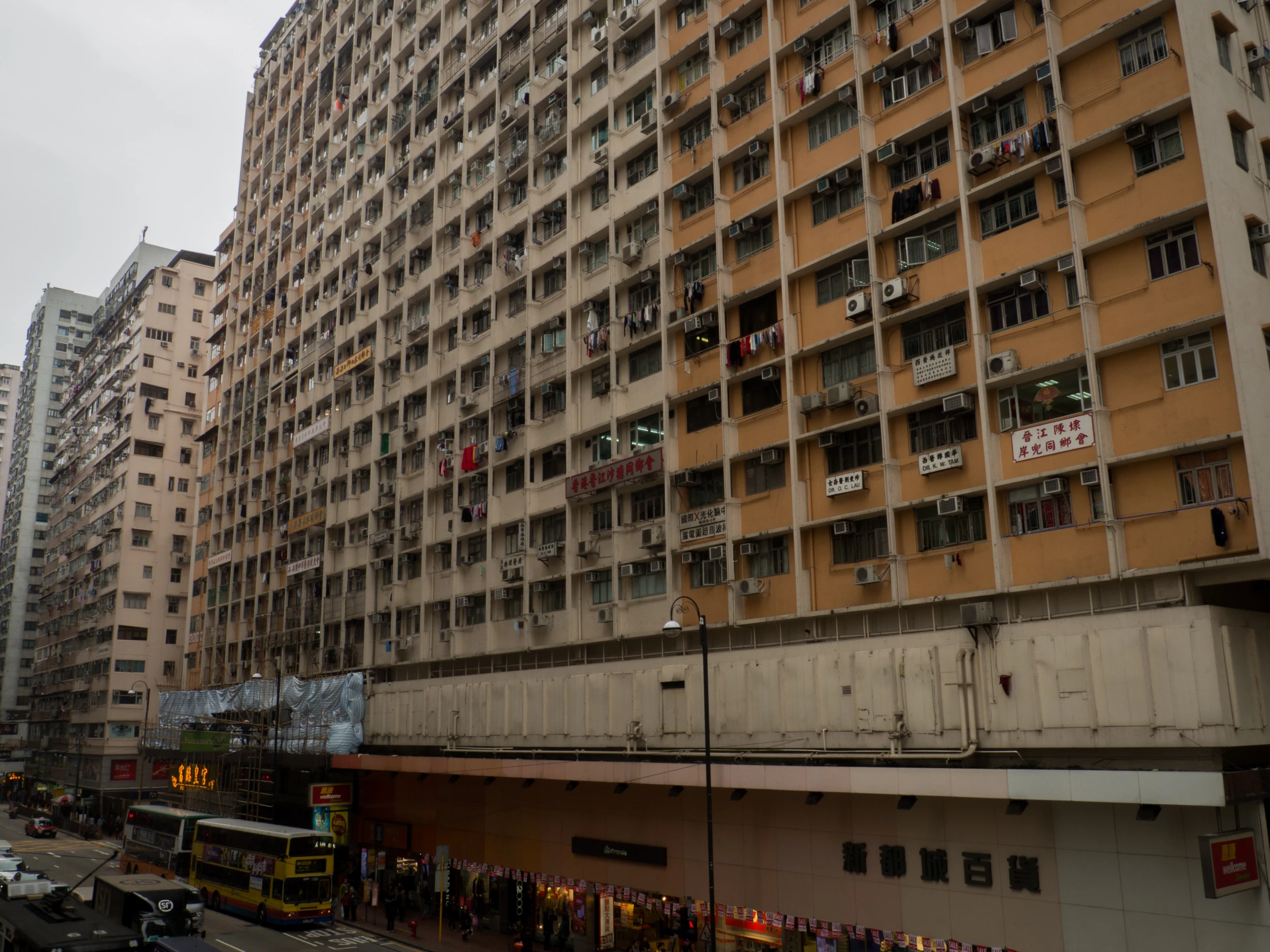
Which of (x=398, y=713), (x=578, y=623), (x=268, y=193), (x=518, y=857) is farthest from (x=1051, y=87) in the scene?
(x=268, y=193)

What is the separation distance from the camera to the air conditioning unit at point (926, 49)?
89.6 feet

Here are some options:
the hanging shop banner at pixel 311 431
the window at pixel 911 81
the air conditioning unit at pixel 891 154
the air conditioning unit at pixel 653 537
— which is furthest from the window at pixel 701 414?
the hanging shop banner at pixel 311 431

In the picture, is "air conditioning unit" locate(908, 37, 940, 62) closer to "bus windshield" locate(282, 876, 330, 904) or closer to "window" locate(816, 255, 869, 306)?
"window" locate(816, 255, 869, 306)

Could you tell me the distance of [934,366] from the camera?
2609 cm

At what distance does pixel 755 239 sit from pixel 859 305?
19.3 feet

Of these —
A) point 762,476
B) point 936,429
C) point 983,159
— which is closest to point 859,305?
point 936,429

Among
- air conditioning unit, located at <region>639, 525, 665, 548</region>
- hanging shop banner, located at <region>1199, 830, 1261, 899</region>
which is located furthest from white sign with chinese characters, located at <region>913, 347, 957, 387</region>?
hanging shop banner, located at <region>1199, 830, 1261, 899</region>

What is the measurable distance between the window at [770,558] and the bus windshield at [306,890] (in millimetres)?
19709

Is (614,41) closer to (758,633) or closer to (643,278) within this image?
(643,278)

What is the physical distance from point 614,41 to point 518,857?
31.0m

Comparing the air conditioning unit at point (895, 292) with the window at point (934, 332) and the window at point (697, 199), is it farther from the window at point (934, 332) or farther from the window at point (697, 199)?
the window at point (697, 199)

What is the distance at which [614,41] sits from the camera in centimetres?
3947

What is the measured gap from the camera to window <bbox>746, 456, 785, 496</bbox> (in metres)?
30.3

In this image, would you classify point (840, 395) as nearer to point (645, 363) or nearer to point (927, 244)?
point (927, 244)
